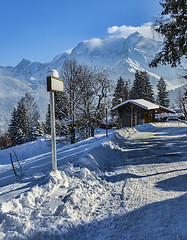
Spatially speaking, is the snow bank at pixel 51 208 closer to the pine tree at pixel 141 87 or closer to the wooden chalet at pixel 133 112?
the wooden chalet at pixel 133 112

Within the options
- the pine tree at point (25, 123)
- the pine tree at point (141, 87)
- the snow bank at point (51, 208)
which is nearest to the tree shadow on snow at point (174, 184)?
the snow bank at point (51, 208)

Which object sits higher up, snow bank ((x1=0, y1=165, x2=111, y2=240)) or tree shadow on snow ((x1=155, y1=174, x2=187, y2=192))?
snow bank ((x1=0, y1=165, x2=111, y2=240))

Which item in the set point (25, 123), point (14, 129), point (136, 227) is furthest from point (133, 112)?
point (136, 227)

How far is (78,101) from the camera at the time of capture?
1508 centimetres

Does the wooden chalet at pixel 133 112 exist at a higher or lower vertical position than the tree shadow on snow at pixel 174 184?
higher

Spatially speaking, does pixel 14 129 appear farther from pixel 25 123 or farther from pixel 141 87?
pixel 141 87

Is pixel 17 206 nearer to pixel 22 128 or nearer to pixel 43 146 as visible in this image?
pixel 43 146

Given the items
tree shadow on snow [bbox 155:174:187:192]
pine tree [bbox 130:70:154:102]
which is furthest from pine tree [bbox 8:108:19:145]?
tree shadow on snow [bbox 155:174:187:192]

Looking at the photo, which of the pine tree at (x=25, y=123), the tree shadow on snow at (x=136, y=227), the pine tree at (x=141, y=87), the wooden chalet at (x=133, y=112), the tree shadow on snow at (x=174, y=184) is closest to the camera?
the tree shadow on snow at (x=136, y=227)

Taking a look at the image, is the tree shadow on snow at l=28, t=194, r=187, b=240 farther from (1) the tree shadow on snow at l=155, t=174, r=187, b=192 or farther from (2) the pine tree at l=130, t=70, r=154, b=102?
(2) the pine tree at l=130, t=70, r=154, b=102

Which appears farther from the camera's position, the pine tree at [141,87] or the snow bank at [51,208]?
the pine tree at [141,87]

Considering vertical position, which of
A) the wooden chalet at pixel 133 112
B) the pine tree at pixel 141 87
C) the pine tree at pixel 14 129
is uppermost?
the pine tree at pixel 141 87

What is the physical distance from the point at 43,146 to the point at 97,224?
1465cm

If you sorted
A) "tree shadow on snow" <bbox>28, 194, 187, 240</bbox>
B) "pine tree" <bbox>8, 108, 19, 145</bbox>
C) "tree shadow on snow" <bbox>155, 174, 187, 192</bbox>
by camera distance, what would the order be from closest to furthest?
"tree shadow on snow" <bbox>28, 194, 187, 240</bbox> → "tree shadow on snow" <bbox>155, 174, 187, 192</bbox> → "pine tree" <bbox>8, 108, 19, 145</bbox>
